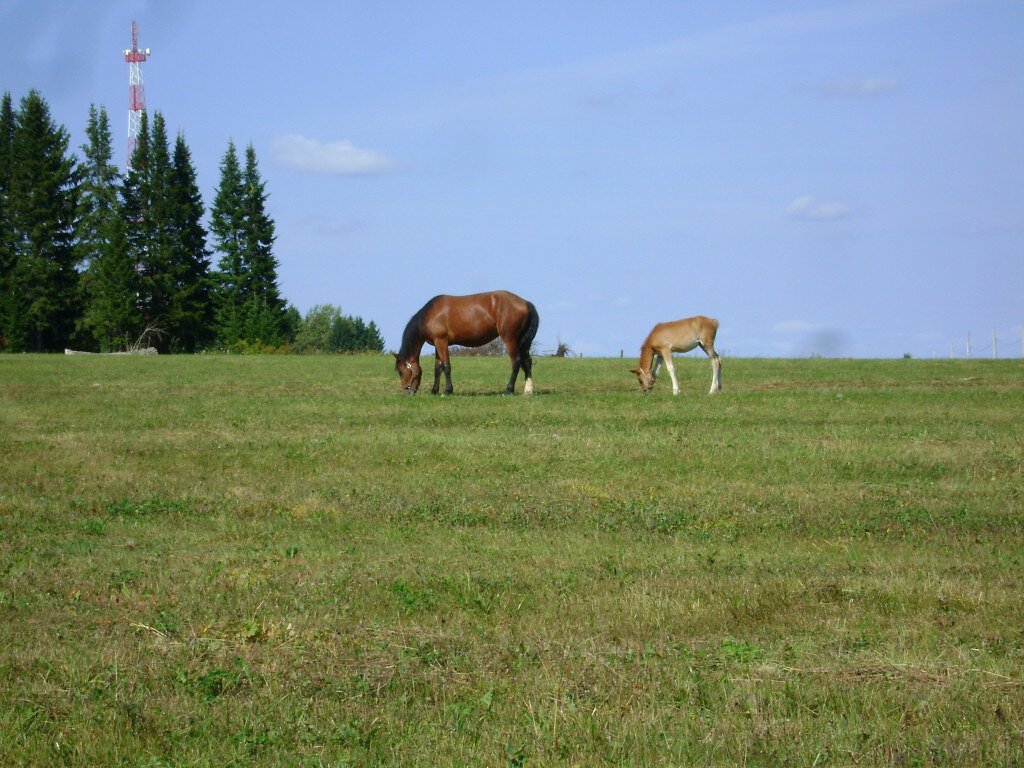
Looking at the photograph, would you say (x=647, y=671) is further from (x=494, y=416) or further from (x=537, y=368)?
(x=537, y=368)

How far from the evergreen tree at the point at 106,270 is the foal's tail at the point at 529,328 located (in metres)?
47.3

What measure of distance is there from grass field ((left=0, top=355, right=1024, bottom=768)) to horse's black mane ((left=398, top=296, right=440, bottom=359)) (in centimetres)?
453

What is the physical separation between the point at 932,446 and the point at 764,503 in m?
5.33

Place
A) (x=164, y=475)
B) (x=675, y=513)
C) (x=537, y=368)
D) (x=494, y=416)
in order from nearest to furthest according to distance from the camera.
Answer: (x=675, y=513), (x=164, y=475), (x=494, y=416), (x=537, y=368)

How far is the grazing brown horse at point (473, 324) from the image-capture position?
24.4 metres

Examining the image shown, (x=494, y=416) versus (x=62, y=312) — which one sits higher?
(x=62, y=312)

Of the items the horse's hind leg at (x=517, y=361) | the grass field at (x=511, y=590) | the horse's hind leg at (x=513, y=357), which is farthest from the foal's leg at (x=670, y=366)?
the grass field at (x=511, y=590)

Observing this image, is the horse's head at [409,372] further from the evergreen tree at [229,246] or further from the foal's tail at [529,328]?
the evergreen tree at [229,246]

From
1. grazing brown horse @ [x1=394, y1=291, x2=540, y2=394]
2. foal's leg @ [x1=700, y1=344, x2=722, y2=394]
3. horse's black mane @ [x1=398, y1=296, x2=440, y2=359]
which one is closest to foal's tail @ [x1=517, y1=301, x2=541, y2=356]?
grazing brown horse @ [x1=394, y1=291, x2=540, y2=394]

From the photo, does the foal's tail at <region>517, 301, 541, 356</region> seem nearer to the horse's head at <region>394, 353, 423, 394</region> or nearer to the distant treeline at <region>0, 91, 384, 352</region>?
the horse's head at <region>394, 353, 423, 394</region>

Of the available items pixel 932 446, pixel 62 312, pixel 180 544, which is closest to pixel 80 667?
pixel 180 544

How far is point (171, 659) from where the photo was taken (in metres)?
6.86

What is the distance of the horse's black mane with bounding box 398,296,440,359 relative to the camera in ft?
80.8

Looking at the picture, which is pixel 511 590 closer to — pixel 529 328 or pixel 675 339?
pixel 529 328
